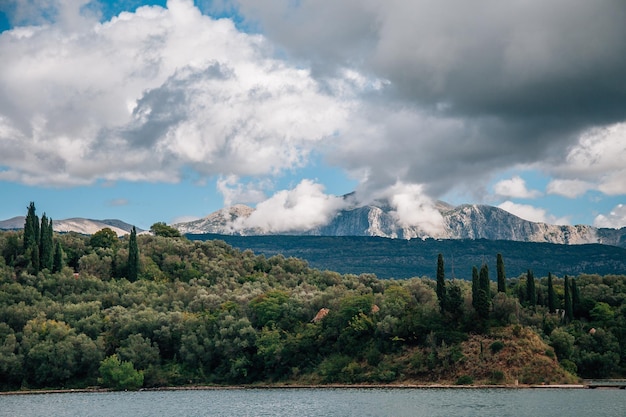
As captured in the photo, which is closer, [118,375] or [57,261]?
[118,375]

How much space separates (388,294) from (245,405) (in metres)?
49.0

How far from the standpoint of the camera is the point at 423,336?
120 meters

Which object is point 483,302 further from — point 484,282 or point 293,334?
point 293,334

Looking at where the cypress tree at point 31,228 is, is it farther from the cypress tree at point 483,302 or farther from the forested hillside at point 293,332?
the cypress tree at point 483,302

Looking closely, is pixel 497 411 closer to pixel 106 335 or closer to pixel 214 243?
pixel 106 335

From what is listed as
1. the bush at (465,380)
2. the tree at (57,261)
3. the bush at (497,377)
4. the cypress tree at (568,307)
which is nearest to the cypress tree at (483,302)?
the bush at (497,377)

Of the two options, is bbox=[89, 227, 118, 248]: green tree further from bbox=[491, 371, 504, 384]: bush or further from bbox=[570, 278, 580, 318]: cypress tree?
bbox=[491, 371, 504, 384]: bush

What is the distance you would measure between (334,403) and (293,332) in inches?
1658

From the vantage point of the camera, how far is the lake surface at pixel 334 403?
81.6 m

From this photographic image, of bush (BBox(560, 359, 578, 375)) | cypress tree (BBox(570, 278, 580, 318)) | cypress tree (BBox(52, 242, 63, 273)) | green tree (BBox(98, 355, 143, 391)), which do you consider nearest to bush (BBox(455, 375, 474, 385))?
bush (BBox(560, 359, 578, 375))

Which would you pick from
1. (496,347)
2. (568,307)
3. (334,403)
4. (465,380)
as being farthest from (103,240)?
(334,403)

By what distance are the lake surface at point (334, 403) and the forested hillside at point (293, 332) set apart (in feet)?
26.3

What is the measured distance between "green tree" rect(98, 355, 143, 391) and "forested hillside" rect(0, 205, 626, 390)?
0.21 meters

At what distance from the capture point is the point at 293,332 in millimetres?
136250
